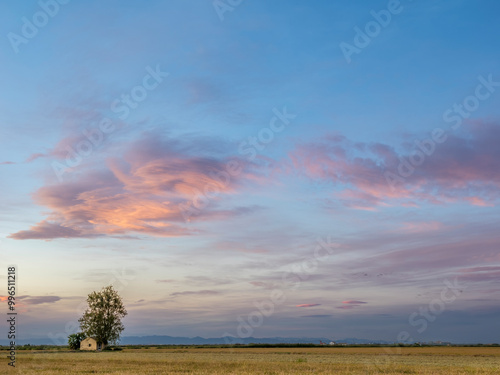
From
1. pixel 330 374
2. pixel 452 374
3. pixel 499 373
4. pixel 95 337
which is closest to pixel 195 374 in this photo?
pixel 330 374

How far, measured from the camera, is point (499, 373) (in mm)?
45500

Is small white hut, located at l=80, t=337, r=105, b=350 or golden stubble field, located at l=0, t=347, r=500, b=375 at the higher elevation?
golden stubble field, located at l=0, t=347, r=500, b=375

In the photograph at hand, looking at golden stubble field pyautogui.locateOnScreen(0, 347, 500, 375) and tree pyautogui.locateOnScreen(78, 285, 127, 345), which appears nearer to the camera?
golden stubble field pyautogui.locateOnScreen(0, 347, 500, 375)

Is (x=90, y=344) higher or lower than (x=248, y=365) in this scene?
lower

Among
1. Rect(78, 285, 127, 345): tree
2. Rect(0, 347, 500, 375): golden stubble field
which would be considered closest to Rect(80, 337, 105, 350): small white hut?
Rect(78, 285, 127, 345): tree

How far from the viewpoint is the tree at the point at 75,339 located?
146613 mm

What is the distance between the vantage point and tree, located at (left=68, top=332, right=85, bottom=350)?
481 ft

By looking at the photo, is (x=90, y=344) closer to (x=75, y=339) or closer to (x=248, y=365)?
(x=75, y=339)

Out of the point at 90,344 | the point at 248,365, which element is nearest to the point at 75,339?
the point at 90,344

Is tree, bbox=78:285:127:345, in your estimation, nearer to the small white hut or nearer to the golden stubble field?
the small white hut

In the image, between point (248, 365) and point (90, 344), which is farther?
point (90, 344)

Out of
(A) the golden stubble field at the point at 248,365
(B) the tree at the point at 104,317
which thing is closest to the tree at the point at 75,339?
(B) the tree at the point at 104,317

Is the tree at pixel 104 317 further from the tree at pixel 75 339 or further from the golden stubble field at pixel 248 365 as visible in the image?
the golden stubble field at pixel 248 365

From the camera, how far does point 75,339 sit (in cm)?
14762
